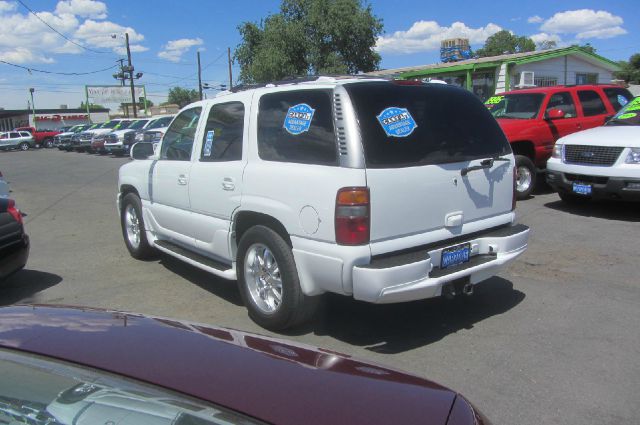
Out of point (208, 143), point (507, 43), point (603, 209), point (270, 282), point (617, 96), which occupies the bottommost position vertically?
point (603, 209)

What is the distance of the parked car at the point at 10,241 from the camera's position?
5.61 metres

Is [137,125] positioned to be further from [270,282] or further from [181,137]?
[270,282]

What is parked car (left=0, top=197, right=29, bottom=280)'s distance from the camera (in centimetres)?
561

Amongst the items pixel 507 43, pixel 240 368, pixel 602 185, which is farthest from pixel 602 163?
pixel 507 43

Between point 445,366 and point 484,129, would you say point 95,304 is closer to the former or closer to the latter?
point 445,366

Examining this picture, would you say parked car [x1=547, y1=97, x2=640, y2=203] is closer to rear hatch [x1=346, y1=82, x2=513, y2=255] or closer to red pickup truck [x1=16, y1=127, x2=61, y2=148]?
rear hatch [x1=346, y1=82, x2=513, y2=255]

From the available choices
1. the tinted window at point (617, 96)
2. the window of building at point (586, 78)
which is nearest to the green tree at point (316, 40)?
the window of building at point (586, 78)

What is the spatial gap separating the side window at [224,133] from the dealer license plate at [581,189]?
5.91 metres

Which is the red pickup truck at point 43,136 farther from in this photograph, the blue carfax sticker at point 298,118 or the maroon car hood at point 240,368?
the maroon car hood at point 240,368

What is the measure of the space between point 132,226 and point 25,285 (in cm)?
141

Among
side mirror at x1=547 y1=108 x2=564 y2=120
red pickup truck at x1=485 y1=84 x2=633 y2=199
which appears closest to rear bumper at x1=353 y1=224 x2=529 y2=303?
red pickup truck at x1=485 y1=84 x2=633 y2=199

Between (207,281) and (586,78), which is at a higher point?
(586,78)

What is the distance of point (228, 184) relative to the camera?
483 centimetres

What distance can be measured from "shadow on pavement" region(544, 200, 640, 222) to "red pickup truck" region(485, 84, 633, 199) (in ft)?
2.85
